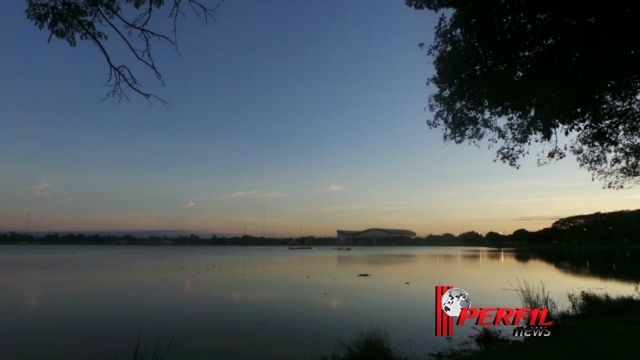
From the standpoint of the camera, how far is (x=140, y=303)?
22984 mm

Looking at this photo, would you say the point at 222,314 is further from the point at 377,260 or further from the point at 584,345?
the point at 377,260

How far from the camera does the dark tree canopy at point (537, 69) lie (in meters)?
7.16

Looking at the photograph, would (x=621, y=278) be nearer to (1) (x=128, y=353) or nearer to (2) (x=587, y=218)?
(1) (x=128, y=353)

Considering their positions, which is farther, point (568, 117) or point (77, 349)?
point (77, 349)

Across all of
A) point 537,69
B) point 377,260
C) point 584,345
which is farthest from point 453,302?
point 377,260

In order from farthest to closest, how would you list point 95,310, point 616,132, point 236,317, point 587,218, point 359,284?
point 587,218 → point 359,284 → point 95,310 → point 236,317 → point 616,132

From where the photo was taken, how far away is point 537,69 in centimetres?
792

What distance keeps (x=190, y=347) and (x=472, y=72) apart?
11.1 metres

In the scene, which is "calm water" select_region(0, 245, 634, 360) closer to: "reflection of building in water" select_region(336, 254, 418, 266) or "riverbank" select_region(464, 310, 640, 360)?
"riverbank" select_region(464, 310, 640, 360)

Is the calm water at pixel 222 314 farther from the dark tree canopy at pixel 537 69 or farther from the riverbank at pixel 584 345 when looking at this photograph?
the dark tree canopy at pixel 537 69

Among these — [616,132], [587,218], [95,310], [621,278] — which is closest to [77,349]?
[95,310]

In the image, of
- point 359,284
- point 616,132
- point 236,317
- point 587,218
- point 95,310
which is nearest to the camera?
point 616,132

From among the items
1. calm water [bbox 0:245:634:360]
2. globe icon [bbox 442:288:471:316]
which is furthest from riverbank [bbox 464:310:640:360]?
calm water [bbox 0:245:634:360]

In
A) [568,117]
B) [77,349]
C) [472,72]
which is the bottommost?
[77,349]
